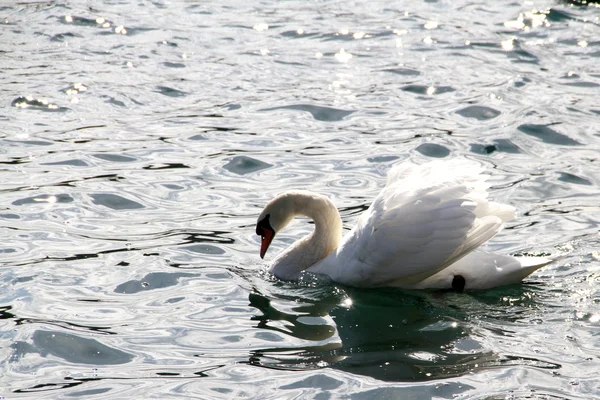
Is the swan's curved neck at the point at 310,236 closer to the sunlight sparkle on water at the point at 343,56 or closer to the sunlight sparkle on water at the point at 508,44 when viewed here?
the sunlight sparkle on water at the point at 343,56

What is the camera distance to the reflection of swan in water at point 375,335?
20.2 feet

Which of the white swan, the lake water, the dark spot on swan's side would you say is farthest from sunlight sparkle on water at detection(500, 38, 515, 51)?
the dark spot on swan's side

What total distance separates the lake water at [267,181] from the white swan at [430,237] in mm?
182

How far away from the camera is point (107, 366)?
6.23 meters

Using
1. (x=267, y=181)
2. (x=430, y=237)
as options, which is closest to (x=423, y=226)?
(x=430, y=237)

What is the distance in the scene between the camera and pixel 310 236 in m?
8.27

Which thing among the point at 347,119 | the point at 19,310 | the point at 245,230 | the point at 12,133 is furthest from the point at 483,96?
the point at 19,310

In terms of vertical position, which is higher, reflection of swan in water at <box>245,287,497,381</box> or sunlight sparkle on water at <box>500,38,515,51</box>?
sunlight sparkle on water at <box>500,38,515,51</box>

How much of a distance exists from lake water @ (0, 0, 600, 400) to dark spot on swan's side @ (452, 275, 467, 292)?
0.16m

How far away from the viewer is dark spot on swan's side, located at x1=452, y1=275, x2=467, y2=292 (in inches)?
297

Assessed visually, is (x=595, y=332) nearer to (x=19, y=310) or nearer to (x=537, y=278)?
(x=537, y=278)

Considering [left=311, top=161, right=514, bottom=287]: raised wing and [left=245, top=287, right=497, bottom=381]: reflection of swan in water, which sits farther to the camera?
[left=311, top=161, right=514, bottom=287]: raised wing

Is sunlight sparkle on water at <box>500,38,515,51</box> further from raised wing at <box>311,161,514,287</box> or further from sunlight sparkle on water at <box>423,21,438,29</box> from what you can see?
raised wing at <box>311,161,514,287</box>

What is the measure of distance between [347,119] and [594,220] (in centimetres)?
415
